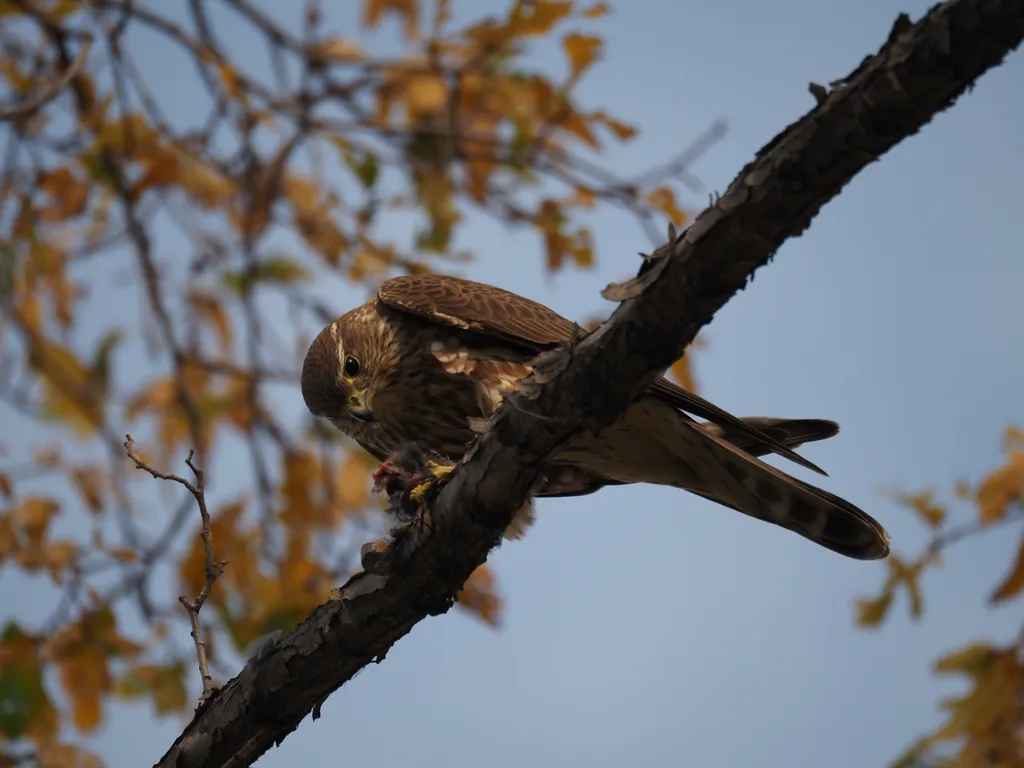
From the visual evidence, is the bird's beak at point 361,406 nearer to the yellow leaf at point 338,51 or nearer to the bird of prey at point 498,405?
the bird of prey at point 498,405

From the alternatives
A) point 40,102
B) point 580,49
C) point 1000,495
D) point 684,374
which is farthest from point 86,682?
point 1000,495

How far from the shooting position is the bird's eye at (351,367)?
3.48 m

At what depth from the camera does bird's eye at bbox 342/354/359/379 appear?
348 centimetres

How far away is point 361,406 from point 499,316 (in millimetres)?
581

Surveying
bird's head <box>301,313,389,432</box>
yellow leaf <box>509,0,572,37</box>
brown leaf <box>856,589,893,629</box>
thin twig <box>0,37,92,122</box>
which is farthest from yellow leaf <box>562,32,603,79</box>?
brown leaf <box>856,589,893,629</box>

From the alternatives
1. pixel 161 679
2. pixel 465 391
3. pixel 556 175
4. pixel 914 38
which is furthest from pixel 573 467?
pixel 914 38

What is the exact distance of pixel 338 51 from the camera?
4934 millimetres

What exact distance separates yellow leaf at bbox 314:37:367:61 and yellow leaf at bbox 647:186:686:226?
1.66 metres

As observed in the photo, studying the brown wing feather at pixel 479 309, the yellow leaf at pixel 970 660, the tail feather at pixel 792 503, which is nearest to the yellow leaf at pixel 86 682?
the brown wing feather at pixel 479 309

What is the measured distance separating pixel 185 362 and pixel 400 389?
2268 millimetres

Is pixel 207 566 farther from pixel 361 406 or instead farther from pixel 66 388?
pixel 66 388

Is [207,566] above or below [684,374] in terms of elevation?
below

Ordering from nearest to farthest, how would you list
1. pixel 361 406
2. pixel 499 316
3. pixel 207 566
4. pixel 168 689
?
1. pixel 207 566
2. pixel 499 316
3. pixel 361 406
4. pixel 168 689

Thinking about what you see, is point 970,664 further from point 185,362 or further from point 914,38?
point 185,362
